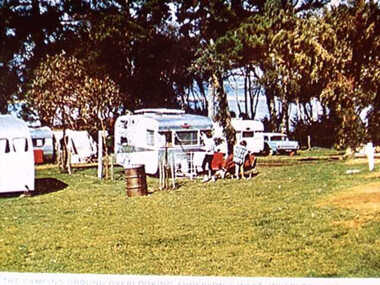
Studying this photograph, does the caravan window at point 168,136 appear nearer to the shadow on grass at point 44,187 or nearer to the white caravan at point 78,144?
the white caravan at point 78,144

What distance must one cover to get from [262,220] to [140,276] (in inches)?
24.7

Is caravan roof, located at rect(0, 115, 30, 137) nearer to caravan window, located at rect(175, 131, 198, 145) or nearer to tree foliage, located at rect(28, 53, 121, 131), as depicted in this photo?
tree foliage, located at rect(28, 53, 121, 131)

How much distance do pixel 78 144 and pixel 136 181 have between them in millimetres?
366

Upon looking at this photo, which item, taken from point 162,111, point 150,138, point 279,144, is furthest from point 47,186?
point 279,144

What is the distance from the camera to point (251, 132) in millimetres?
2637

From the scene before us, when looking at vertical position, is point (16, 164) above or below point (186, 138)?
below

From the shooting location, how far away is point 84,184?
2.91 m

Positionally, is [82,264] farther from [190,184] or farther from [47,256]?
[190,184]

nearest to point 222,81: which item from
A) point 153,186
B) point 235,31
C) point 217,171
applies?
point 235,31

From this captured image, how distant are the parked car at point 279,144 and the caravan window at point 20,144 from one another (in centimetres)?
124

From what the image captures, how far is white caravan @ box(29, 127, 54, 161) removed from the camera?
2859 millimetres

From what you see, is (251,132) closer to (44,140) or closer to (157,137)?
(157,137)

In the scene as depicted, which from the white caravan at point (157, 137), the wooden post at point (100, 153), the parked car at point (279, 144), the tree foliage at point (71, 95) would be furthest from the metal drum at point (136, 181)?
the parked car at point (279, 144)

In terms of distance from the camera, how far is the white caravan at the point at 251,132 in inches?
103
